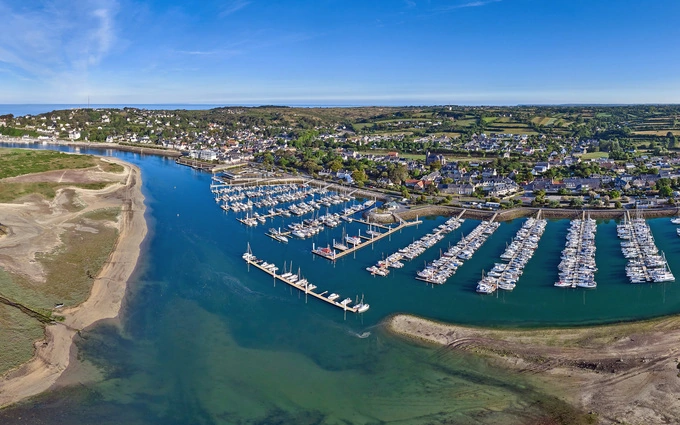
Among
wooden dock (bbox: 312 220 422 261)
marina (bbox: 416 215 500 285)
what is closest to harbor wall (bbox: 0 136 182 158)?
wooden dock (bbox: 312 220 422 261)

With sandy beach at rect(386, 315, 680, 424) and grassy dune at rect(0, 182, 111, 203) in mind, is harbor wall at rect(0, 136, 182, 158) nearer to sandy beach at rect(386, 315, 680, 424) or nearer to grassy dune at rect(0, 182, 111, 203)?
grassy dune at rect(0, 182, 111, 203)

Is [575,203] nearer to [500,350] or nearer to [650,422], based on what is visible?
[500,350]

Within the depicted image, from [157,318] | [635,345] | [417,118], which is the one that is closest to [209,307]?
[157,318]

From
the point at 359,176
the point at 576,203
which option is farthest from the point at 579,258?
the point at 359,176

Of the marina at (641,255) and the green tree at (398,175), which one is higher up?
the green tree at (398,175)

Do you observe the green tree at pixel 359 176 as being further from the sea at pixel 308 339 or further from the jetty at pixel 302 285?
the jetty at pixel 302 285

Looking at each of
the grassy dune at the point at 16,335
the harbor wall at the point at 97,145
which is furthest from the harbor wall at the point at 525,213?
the harbor wall at the point at 97,145

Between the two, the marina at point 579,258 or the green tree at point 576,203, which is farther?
the green tree at point 576,203
